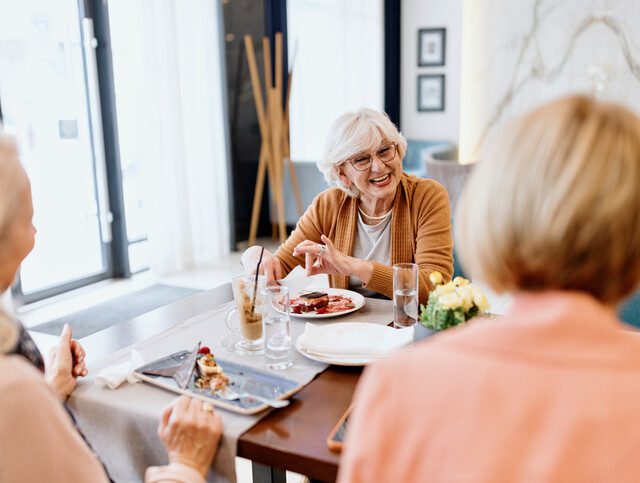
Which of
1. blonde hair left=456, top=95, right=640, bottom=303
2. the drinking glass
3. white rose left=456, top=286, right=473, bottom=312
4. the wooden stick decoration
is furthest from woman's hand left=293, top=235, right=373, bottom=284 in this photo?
the wooden stick decoration

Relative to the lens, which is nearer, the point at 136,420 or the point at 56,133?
the point at 136,420

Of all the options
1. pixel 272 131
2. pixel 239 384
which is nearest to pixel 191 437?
pixel 239 384

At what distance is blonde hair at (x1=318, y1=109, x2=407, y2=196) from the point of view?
2020 millimetres

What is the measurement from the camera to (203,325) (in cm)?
160

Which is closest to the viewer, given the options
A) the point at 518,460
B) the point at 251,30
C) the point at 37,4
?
the point at 518,460

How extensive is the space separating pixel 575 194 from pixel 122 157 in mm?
4542

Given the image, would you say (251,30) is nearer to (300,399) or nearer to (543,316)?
(300,399)

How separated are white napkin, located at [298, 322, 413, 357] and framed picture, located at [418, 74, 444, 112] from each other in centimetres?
538

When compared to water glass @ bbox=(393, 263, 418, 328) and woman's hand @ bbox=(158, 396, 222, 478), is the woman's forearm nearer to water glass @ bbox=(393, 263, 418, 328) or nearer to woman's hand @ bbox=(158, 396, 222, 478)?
water glass @ bbox=(393, 263, 418, 328)

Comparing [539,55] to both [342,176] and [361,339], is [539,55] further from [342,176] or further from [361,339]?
[361,339]

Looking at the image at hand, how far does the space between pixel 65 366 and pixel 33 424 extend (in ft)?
1.77

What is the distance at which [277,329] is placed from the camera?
Answer: 135cm

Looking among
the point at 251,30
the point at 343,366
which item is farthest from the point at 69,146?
the point at 343,366

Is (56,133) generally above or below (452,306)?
above
